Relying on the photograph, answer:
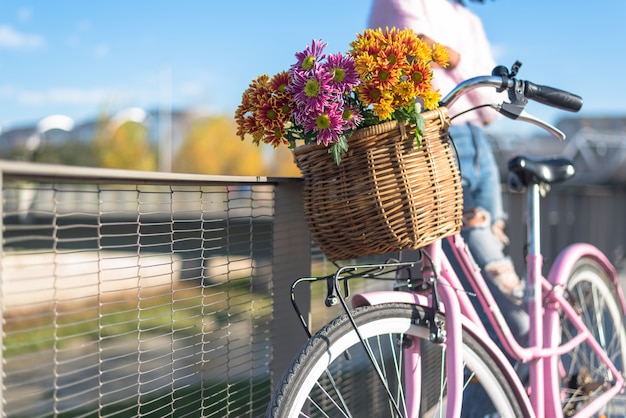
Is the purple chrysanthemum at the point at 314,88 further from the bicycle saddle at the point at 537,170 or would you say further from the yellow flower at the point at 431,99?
the bicycle saddle at the point at 537,170

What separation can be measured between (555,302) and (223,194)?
1.41 metres

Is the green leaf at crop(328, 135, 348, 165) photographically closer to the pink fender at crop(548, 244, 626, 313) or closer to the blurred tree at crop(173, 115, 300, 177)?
the pink fender at crop(548, 244, 626, 313)

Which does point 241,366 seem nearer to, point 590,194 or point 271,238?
point 271,238

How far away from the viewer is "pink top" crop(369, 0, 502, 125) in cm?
255

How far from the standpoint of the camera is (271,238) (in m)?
2.47

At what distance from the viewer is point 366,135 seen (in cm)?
193

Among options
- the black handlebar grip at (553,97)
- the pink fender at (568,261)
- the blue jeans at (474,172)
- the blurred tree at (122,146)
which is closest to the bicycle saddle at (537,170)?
the blue jeans at (474,172)

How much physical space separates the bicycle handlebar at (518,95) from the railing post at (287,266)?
26.6 inches

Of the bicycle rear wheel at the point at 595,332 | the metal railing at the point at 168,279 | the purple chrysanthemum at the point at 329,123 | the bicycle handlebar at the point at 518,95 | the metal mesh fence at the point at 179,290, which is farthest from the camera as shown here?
the bicycle rear wheel at the point at 595,332

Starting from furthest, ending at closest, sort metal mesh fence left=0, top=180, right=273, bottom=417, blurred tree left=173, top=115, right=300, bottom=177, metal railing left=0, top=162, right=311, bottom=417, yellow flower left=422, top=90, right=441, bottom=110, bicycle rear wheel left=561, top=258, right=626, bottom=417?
blurred tree left=173, top=115, right=300, bottom=177 < bicycle rear wheel left=561, top=258, right=626, bottom=417 < yellow flower left=422, top=90, right=441, bottom=110 < metal mesh fence left=0, top=180, right=273, bottom=417 < metal railing left=0, top=162, right=311, bottom=417

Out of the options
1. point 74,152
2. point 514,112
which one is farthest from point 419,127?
point 74,152

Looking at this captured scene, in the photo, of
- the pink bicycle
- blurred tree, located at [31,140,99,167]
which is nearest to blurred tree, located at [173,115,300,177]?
blurred tree, located at [31,140,99,167]

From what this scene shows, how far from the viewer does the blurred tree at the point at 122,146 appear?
6178cm

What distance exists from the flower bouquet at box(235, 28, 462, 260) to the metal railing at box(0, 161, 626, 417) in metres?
0.26
